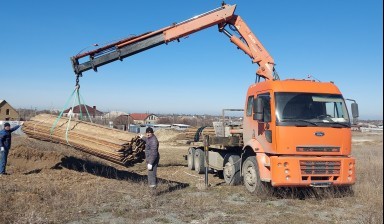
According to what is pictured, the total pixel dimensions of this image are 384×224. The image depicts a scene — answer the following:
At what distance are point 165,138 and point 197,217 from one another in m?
29.9

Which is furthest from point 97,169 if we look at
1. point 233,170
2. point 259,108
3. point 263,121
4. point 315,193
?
point 315,193

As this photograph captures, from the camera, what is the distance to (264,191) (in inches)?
396

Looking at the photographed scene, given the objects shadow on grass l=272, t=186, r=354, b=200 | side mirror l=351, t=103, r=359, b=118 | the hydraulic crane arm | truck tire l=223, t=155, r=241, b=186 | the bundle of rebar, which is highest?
the hydraulic crane arm

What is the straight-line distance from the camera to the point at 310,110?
32.4 ft

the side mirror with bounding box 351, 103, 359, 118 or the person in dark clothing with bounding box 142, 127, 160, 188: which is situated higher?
the side mirror with bounding box 351, 103, 359, 118

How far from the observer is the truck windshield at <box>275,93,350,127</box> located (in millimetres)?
9602

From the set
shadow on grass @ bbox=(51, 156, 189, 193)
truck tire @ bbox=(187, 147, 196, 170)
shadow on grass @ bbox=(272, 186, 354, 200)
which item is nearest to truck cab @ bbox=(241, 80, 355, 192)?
shadow on grass @ bbox=(272, 186, 354, 200)

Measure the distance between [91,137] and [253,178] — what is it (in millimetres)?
4662

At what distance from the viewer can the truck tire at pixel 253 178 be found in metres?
10.1

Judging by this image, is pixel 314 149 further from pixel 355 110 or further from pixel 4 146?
pixel 4 146

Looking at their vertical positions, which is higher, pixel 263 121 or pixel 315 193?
pixel 263 121

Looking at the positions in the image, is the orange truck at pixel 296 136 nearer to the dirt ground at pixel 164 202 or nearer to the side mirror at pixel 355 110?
the side mirror at pixel 355 110

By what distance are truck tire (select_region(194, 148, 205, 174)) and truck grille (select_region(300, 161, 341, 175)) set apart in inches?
251

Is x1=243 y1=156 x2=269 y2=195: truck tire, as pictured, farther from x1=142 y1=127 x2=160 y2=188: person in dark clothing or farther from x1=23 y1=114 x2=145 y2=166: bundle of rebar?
x1=23 y1=114 x2=145 y2=166: bundle of rebar
